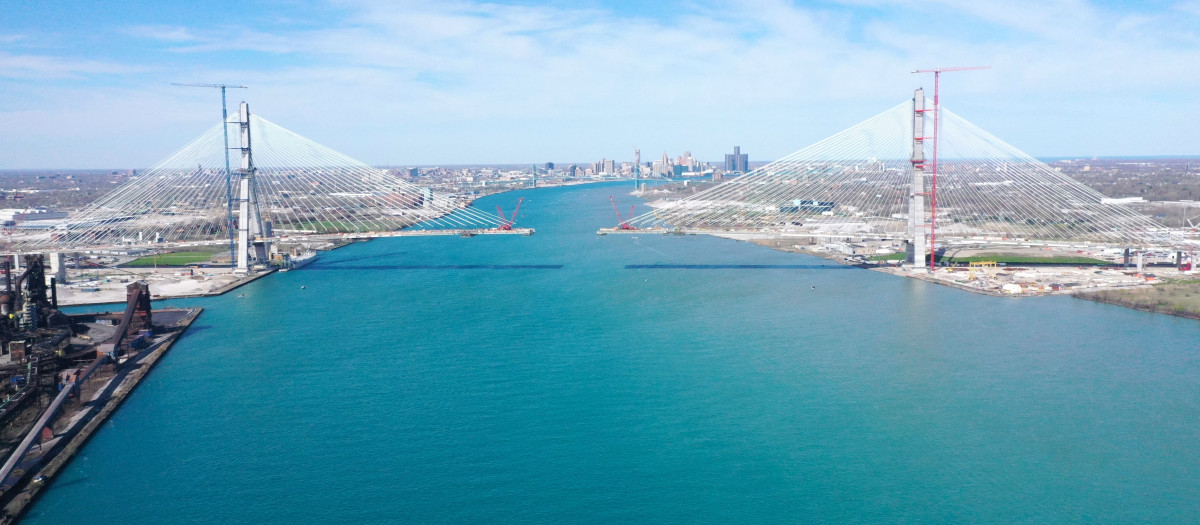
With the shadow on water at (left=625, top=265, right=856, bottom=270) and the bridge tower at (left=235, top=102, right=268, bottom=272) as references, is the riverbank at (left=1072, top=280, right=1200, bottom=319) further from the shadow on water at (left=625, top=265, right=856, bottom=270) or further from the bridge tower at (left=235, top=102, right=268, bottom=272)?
the bridge tower at (left=235, top=102, right=268, bottom=272)

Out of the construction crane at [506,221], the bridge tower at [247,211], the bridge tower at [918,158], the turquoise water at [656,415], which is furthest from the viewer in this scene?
the construction crane at [506,221]

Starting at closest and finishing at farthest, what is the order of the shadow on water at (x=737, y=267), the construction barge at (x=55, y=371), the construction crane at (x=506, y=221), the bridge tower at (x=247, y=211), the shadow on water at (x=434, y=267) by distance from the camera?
the construction barge at (x=55, y=371) < the bridge tower at (x=247, y=211) < the shadow on water at (x=737, y=267) < the shadow on water at (x=434, y=267) < the construction crane at (x=506, y=221)

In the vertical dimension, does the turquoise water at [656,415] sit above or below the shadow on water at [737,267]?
below

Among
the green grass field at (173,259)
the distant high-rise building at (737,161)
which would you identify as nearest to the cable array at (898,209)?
the green grass field at (173,259)

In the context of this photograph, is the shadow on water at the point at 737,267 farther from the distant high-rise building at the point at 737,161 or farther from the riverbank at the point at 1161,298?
the distant high-rise building at the point at 737,161

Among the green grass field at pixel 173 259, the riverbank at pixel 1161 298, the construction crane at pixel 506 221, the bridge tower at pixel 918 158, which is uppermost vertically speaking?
the bridge tower at pixel 918 158

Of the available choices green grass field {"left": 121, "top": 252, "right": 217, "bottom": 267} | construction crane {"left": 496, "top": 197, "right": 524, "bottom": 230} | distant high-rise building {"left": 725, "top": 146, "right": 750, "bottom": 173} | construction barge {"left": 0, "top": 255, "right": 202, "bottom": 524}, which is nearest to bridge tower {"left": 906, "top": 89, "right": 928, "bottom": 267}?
construction crane {"left": 496, "top": 197, "right": 524, "bottom": 230}

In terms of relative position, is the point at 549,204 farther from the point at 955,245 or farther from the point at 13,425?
the point at 13,425
